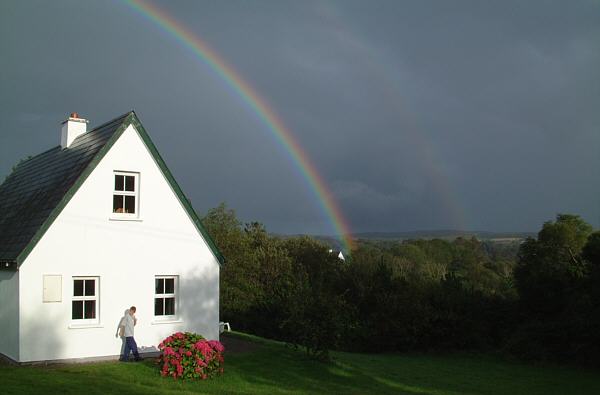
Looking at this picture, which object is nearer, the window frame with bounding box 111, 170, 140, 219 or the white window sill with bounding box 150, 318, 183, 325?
the window frame with bounding box 111, 170, 140, 219

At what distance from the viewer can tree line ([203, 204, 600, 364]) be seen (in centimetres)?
2167

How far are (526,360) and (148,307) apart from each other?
17377 mm

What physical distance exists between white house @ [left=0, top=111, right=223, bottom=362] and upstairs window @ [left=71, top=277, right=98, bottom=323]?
1.3 inches

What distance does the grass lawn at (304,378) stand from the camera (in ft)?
49.6

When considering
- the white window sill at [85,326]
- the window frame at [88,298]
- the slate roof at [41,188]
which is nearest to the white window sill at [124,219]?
the slate roof at [41,188]

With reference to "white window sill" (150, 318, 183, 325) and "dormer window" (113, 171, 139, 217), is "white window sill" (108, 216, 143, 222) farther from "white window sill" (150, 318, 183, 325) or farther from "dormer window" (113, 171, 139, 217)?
"white window sill" (150, 318, 183, 325)

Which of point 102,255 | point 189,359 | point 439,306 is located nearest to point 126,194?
point 102,255

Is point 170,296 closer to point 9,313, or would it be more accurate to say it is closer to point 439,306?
point 9,313

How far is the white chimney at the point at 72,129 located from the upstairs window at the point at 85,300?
651 centimetres

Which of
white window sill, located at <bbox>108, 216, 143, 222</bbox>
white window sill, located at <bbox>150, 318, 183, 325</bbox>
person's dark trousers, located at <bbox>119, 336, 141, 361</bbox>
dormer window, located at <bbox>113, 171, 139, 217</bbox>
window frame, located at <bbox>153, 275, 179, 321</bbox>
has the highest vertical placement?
dormer window, located at <bbox>113, 171, 139, 217</bbox>

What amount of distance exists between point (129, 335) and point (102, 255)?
9.23 feet

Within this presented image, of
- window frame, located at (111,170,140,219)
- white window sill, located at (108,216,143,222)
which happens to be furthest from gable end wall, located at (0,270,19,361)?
window frame, located at (111,170,140,219)

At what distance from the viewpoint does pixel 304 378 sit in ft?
60.4

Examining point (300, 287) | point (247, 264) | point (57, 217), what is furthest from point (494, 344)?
point (57, 217)
